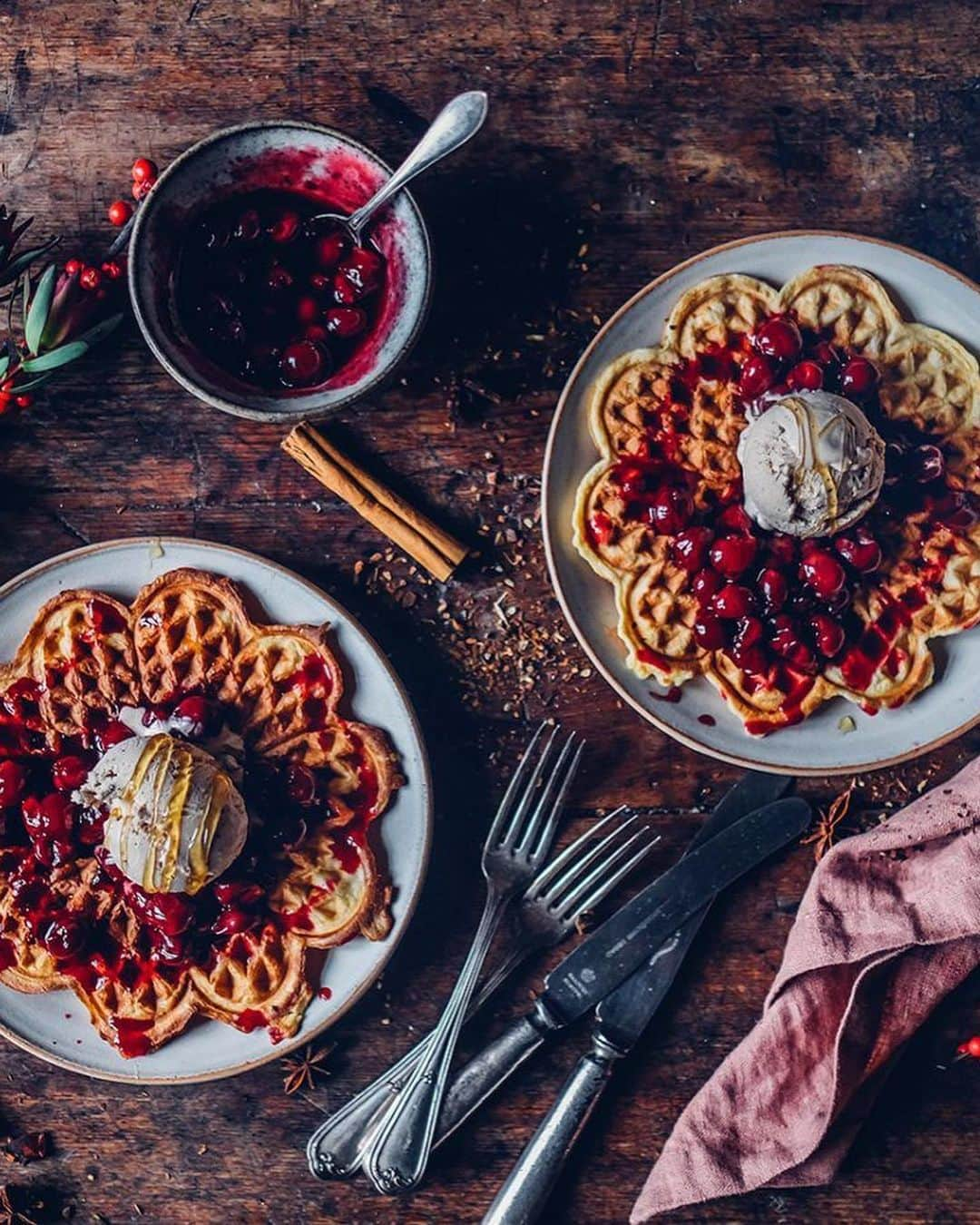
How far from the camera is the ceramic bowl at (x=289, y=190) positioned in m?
2.78

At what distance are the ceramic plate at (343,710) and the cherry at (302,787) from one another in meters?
0.19

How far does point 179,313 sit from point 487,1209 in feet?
8.00

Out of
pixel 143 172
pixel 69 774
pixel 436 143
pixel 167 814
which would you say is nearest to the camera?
pixel 167 814

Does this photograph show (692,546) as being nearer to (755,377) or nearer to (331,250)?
(755,377)

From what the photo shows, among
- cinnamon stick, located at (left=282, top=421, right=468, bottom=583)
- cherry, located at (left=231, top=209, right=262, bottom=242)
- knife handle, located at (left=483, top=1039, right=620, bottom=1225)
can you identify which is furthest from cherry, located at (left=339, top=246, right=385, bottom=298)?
knife handle, located at (left=483, top=1039, right=620, bottom=1225)

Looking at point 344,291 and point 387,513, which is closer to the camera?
point 344,291

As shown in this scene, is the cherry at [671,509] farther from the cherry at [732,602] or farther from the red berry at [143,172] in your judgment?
the red berry at [143,172]

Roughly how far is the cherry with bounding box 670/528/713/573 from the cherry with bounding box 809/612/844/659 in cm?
31

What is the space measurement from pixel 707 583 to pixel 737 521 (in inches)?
6.8

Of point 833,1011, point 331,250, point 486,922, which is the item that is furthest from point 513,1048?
point 331,250

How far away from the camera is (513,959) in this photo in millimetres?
3088

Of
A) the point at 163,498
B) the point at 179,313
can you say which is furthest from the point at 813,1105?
the point at 179,313

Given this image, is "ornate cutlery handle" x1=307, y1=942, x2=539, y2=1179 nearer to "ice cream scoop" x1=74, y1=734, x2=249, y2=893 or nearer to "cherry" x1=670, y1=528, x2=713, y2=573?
"ice cream scoop" x1=74, y1=734, x2=249, y2=893

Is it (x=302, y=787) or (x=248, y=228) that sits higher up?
(x=248, y=228)
